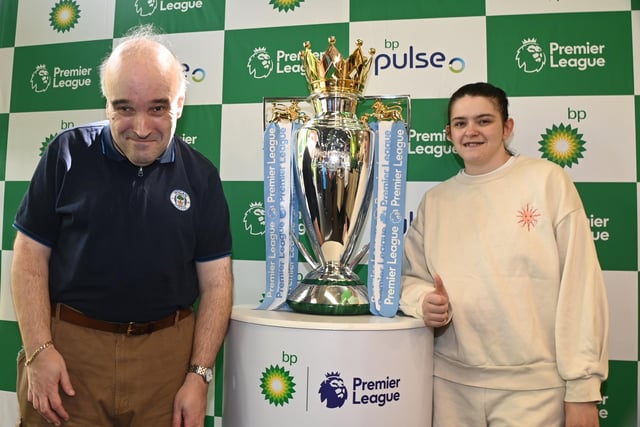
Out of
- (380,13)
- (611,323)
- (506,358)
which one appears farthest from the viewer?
(380,13)

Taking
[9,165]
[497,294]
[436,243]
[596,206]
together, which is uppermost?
[9,165]

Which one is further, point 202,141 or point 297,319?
point 202,141

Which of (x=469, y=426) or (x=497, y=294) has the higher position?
(x=497, y=294)

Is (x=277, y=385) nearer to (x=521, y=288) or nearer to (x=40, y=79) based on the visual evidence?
(x=521, y=288)

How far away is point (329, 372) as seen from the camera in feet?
3.51

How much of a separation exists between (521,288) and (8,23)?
2.09m

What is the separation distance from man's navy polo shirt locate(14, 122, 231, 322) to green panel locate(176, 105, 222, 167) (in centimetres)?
67

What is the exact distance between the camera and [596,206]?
5.16 ft

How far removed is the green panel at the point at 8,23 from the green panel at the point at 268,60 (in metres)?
0.89

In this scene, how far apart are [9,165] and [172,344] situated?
127 cm

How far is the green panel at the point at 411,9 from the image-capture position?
1667 millimetres

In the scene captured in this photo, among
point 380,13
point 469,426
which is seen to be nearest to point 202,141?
point 380,13

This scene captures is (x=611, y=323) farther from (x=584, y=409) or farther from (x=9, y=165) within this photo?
(x=9, y=165)

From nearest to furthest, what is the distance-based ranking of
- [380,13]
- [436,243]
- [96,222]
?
[96,222] < [436,243] < [380,13]
